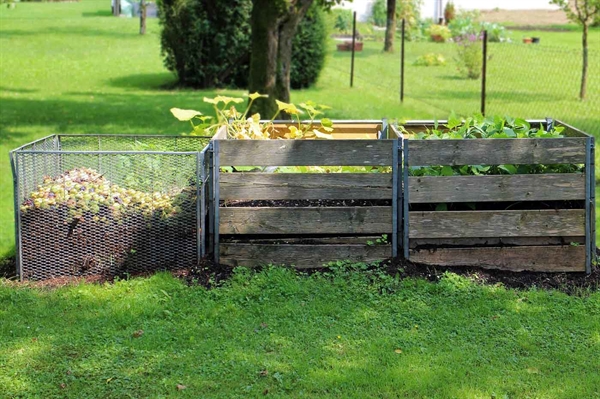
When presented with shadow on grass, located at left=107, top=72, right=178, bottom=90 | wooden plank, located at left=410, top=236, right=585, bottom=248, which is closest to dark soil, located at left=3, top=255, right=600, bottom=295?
wooden plank, located at left=410, top=236, right=585, bottom=248

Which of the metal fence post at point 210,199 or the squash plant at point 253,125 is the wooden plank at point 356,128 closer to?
the squash plant at point 253,125

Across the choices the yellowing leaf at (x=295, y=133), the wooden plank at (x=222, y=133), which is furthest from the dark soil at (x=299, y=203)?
the yellowing leaf at (x=295, y=133)

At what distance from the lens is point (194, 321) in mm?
5465

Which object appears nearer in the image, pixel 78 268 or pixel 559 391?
pixel 559 391

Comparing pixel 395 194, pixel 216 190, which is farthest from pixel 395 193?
pixel 216 190

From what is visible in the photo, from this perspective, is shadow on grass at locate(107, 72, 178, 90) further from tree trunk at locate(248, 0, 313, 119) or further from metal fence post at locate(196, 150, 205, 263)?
metal fence post at locate(196, 150, 205, 263)

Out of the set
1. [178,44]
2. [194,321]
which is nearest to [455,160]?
[194,321]

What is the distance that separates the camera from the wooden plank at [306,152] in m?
6.25

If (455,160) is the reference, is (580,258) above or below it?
below

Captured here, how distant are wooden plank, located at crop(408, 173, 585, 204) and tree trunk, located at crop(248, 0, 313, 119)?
324 inches

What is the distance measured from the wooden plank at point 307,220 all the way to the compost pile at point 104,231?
0.32 m

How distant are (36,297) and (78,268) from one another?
0.47 meters

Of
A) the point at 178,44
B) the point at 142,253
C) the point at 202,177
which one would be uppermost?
the point at 178,44

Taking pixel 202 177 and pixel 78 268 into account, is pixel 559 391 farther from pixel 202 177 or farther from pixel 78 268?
pixel 78 268
